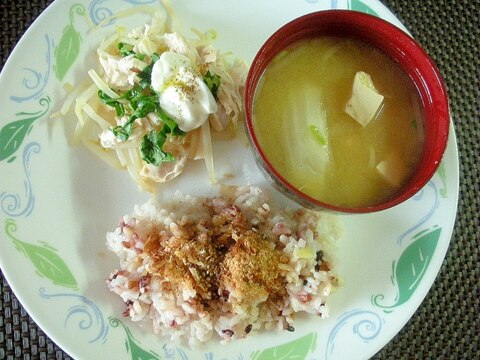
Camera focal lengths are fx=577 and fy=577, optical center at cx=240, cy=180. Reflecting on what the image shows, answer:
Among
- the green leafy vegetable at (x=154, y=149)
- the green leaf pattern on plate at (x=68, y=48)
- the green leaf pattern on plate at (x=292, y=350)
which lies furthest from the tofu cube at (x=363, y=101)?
the green leaf pattern on plate at (x=68, y=48)

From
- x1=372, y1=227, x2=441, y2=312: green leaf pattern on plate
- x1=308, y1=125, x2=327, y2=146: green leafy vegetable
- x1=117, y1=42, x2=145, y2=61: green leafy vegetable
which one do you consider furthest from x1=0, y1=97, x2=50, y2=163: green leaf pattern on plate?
x1=372, y1=227, x2=441, y2=312: green leaf pattern on plate

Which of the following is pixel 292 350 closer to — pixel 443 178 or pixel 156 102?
pixel 443 178

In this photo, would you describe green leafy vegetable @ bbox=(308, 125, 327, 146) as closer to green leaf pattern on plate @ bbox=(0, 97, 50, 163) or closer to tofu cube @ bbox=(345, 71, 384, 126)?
tofu cube @ bbox=(345, 71, 384, 126)

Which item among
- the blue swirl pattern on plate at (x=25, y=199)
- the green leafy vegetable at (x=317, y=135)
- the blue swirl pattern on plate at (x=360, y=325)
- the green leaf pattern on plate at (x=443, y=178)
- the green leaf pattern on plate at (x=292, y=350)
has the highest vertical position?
the green leafy vegetable at (x=317, y=135)

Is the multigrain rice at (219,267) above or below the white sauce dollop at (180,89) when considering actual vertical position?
below

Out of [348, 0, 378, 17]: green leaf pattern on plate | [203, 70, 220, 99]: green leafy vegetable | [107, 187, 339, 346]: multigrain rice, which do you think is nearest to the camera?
[107, 187, 339, 346]: multigrain rice

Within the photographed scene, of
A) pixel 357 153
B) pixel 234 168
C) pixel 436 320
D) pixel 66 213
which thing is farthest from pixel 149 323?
pixel 436 320

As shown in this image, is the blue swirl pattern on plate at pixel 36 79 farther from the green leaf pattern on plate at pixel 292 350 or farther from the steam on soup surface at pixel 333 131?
the green leaf pattern on plate at pixel 292 350
